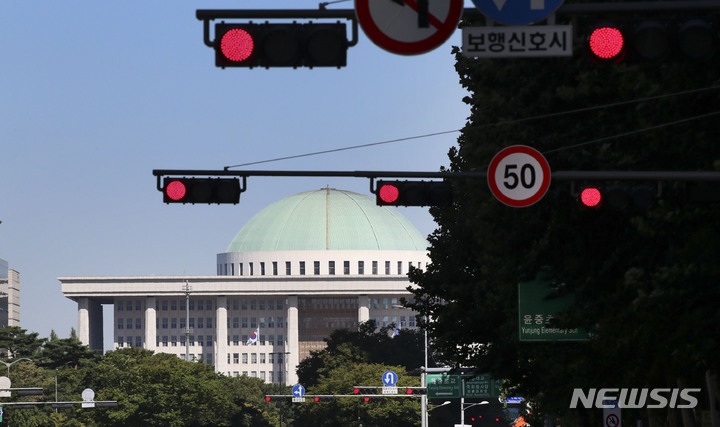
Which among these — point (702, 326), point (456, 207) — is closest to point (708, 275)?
point (702, 326)

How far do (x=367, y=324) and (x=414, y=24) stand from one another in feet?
437

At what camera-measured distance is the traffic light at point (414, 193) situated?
2291 centimetres

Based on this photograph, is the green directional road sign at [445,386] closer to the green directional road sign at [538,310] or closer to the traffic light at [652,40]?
the green directional road sign at [538,310]

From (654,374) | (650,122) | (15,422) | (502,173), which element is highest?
(650,122)

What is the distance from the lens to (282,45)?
39.5 feet

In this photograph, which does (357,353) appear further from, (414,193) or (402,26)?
(402,26)

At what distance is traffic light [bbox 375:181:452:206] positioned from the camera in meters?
22.9

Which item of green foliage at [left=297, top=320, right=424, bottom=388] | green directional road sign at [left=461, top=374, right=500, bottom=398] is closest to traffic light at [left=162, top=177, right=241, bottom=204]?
green directional road sign at [left=461, top=374, right=500, bottom=398]

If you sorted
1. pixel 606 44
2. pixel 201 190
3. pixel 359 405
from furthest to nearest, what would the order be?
pixel 359 405 → pixel 201 190 → pixel 606 44

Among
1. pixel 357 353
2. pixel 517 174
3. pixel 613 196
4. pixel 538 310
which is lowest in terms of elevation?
pixel 357 353

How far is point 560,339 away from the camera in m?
34.7

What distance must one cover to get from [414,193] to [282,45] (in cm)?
1133

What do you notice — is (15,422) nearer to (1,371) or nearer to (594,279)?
(1,371)

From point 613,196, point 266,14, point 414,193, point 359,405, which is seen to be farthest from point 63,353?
point 266,14
